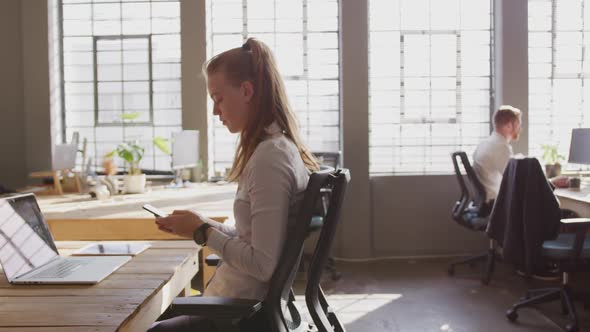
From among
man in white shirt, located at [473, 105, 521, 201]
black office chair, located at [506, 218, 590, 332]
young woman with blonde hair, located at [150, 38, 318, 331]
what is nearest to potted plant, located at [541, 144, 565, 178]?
man in white shirt, located at [473, 105, 521, 201]

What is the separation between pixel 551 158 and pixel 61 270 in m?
4.87

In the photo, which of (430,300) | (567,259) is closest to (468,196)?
(430,300)

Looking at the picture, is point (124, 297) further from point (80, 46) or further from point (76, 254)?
point (80, 46)

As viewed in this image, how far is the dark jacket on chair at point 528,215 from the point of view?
11.5 ft

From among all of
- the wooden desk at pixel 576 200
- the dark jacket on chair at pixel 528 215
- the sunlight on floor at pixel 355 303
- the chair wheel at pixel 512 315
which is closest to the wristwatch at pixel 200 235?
the sunlight on floor at pixel 355 303

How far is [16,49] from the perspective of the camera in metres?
5.86

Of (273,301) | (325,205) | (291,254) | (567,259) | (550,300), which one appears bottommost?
(550,300)

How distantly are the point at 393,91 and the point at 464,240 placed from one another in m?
1.67

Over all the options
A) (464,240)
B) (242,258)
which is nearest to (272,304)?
(242,258)

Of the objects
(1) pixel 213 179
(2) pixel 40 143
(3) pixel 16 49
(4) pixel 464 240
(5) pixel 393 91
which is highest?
(3) pixel 16 49

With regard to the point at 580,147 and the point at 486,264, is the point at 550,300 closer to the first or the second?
the point at 486,264

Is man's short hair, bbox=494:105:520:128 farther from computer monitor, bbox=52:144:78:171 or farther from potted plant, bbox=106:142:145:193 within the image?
computer monitor, bbox=52:144:78:171

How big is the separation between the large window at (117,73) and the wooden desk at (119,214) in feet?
5.49

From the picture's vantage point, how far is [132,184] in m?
4.66
